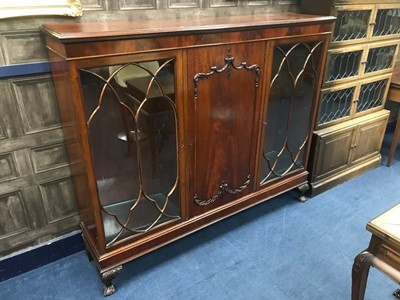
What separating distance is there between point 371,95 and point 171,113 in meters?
1.59

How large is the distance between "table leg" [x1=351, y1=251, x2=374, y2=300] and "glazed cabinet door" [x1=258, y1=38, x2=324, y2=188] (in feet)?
2.47

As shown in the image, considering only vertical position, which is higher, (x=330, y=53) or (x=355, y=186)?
(x=330, y=53)

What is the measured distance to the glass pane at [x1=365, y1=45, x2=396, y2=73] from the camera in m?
2.08

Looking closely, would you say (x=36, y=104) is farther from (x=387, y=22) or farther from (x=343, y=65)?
(x=387, y=22)

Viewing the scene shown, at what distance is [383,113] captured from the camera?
2311 millimetres

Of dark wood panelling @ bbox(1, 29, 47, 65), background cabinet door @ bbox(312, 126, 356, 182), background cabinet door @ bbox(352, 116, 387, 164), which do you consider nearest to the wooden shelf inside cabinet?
dark wood panelling @ bbox(1, 29, 47, 65)

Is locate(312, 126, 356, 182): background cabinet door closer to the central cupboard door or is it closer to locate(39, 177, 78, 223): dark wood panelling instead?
the central cupboard door

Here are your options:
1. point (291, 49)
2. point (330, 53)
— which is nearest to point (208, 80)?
point (291, 49)

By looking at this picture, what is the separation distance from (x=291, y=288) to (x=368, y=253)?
539 mm

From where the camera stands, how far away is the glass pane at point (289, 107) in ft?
5.35

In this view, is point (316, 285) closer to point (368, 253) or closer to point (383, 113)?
point (368, 253)

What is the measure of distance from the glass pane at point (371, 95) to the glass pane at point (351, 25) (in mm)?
368

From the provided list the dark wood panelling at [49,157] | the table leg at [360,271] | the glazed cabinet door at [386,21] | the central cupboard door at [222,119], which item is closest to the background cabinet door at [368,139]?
the glazed cabinet door at [386,21]

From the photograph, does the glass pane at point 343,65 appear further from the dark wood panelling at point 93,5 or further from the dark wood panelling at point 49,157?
the dark wood panelling at point 49,157
